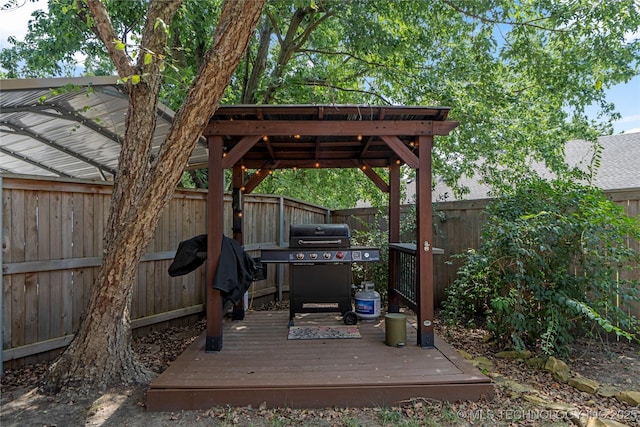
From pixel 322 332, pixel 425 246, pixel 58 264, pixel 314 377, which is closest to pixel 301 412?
pixel 314 377

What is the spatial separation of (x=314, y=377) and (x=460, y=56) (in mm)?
5222

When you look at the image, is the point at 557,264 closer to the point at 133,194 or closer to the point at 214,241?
the point at 214,241

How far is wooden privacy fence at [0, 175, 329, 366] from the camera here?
3186 millimetres

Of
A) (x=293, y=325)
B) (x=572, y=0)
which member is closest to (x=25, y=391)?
(x=293, y=325)

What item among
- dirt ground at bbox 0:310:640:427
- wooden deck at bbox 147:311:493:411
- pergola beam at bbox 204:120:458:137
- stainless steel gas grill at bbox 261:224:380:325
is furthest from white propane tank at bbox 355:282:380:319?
pergola beam at bbox 204:120:458:137

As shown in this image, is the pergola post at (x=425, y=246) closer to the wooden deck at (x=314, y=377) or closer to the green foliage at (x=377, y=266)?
the wooden deck at (x=314, y=377)

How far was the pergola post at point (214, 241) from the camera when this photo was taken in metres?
3.42

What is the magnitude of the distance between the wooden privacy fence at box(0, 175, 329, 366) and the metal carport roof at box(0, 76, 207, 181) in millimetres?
771

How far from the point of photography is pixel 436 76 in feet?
19.4

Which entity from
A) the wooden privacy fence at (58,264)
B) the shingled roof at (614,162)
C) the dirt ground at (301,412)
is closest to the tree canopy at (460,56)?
the shingled roof at (614,162)

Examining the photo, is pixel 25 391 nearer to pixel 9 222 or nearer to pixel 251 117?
pixel 9 222

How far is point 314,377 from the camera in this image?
9.33ft

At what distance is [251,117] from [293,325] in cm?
230

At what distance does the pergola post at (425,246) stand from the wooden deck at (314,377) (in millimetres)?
231
